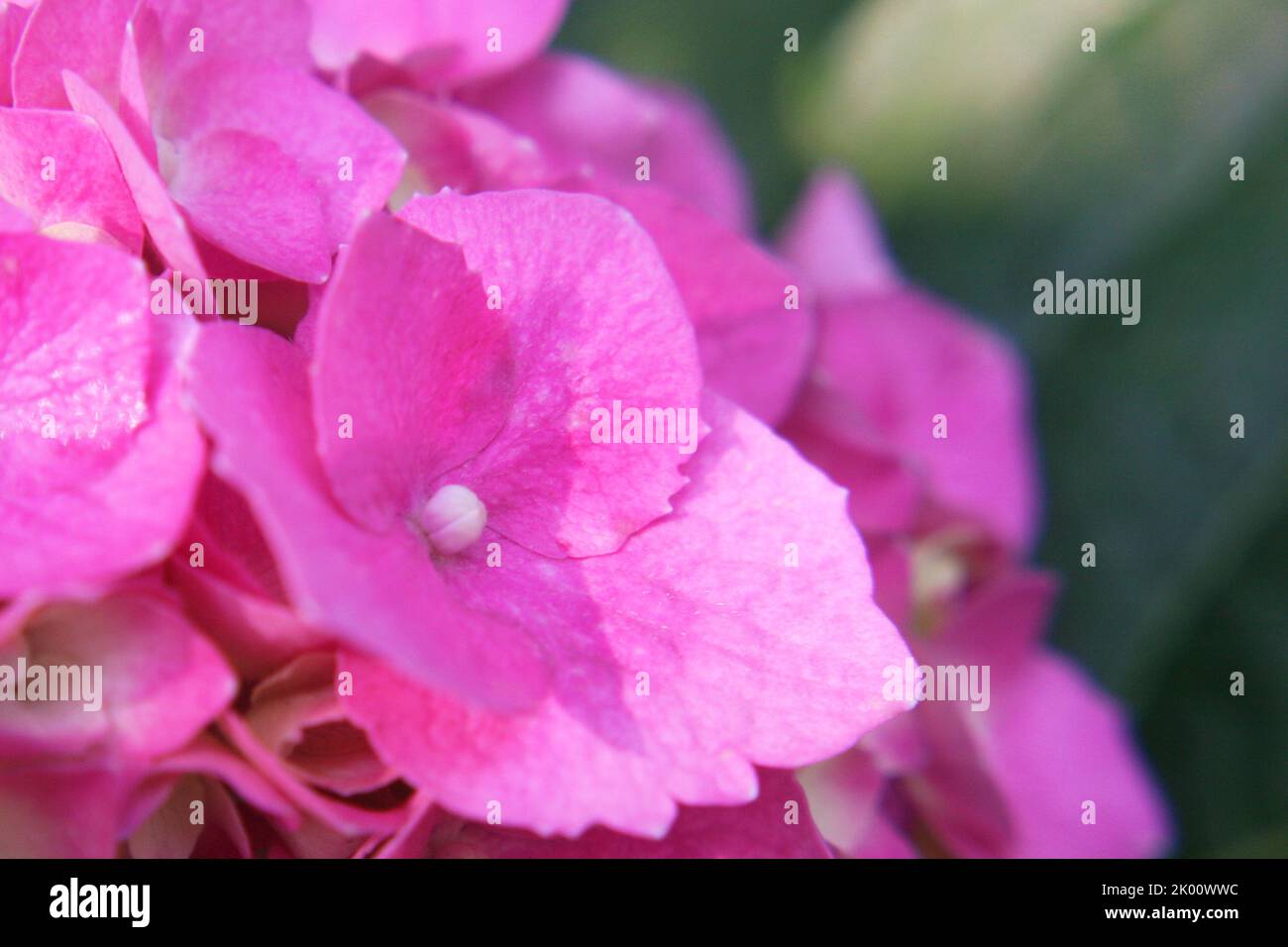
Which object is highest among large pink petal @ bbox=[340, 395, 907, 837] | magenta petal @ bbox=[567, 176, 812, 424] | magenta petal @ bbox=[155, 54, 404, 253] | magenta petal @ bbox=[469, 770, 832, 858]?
magenta petal @ bbox=[155, 54, 404, 253]

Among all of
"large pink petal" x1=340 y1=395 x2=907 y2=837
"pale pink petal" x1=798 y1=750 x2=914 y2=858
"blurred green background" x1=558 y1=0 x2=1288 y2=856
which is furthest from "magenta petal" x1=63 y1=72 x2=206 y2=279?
"blurred green background" x1=558 y1=0 x2=1288 y2=856

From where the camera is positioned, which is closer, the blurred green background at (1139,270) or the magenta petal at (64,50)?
the magenta petal at (64,50)

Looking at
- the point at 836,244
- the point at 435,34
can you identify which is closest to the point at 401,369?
the point at 435,34

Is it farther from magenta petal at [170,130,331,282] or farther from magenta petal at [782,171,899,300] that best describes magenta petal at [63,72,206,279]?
magenta petal at [782,171,899,300]

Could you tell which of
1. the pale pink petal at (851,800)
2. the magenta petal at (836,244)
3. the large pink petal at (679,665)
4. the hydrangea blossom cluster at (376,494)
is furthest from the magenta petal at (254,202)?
the magenta petal at (836,244)

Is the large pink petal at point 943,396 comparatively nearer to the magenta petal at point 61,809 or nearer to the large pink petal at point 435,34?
the large pink petal at point 435,34
